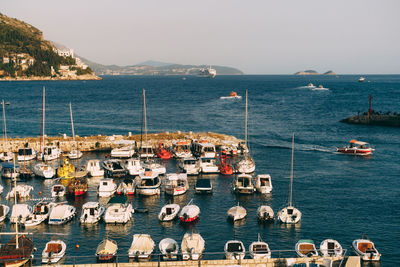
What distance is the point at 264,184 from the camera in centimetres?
5094

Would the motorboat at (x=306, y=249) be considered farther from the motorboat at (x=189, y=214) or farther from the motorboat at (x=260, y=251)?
the motorboat at (x=189, y=214)

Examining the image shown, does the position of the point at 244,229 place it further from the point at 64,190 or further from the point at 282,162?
the point at 282,162

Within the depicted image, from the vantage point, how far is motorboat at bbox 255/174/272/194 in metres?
50.0

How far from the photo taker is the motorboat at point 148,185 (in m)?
48.8

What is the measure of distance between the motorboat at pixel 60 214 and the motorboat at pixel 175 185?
494 inches

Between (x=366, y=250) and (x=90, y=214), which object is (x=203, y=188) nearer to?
(x=90, y=214)

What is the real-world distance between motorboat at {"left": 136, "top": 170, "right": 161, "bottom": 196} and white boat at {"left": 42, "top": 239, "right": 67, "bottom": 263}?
1640 centimetres

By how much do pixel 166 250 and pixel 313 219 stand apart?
18.5m

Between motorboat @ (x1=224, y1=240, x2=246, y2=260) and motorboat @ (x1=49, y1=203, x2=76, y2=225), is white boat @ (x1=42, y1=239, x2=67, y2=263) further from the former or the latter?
motorboat @ (x1=224, y1=240, x2=246, y2=260)

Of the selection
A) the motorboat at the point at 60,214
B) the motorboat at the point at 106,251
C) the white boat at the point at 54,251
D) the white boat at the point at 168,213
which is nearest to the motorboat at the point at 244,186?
the white boat at the point at 168,213

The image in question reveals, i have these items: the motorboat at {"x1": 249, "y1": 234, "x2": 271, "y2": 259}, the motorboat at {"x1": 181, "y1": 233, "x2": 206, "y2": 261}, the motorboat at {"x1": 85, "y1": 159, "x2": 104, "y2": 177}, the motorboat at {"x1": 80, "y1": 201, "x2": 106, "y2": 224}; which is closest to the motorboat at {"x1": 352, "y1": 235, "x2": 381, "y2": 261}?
the motorboat at {"x1": 249, "y1": 234, "x2": 271, "y2": 259}

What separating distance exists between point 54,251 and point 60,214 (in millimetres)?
8570

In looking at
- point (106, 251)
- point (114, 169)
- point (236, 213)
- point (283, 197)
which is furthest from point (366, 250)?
point (114, 169)

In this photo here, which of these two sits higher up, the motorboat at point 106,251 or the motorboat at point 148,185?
the motorboat at point 148,185
